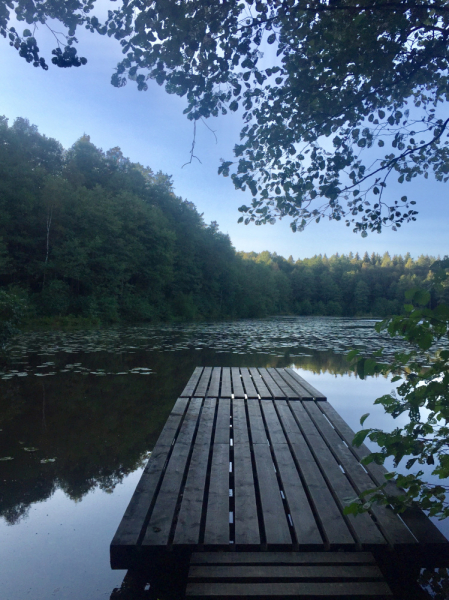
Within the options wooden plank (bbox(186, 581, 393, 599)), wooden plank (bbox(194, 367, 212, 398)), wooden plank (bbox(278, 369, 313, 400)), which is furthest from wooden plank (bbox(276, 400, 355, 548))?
wooden plank (bbox(194, 367, 212, 398))

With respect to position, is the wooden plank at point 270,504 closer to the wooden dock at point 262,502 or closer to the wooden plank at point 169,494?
the wooden dock at point 262,502

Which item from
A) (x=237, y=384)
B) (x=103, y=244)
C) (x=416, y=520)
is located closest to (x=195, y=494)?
(x=416, y=520)

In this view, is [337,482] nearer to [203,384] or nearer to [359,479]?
[359,479]

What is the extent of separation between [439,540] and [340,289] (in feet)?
275

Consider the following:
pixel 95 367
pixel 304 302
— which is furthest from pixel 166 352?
pixel 304 302

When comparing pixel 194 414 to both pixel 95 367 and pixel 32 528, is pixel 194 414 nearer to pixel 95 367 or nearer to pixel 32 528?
pixel 32 528

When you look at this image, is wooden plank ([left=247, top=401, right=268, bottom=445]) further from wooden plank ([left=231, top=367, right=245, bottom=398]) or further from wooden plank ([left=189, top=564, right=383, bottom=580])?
wooden plank ([left=189, top=564, right=383, bottom=580])

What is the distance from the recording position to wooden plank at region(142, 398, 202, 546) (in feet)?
6.15

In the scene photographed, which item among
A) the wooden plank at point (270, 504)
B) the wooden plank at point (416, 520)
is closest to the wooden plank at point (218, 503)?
the wooden plank at point (270, 504)

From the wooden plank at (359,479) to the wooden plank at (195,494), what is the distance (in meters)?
0.99

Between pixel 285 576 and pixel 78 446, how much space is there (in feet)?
9.13

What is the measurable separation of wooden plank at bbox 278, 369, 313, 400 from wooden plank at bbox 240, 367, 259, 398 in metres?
0.58

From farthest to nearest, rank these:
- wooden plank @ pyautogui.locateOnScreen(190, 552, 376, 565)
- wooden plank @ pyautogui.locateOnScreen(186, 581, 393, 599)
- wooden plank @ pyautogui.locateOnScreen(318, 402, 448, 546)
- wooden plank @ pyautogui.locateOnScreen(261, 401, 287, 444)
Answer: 1. wooden plank @ pyautogui.locateOnScreen(261, 401, 287, 444)
2. wooden plank @ pyautogui.locateOnScreen(318, 402, 448, 546)
3. wooden plank @ pyautogui.locateOnScreen(190, 552, 376, 565)
4. wooden plank @ pyautogui.locateOnScreen(186, 581, 393, 599)

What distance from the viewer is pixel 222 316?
43031mm
